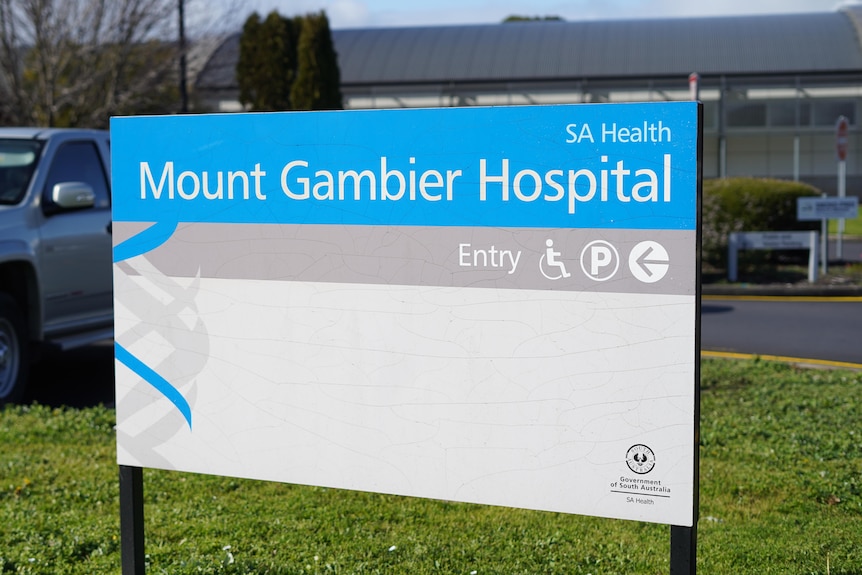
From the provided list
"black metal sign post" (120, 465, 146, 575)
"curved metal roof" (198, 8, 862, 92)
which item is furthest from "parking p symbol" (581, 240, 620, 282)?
"curved metal roof" (198, 8, 862, 92)

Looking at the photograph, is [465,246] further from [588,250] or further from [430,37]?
[430,37]

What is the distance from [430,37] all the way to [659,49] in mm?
9466

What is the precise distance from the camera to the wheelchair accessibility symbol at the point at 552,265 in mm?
3039

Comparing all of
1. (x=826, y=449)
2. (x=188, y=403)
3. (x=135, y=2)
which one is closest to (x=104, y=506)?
(x=188, y=403)

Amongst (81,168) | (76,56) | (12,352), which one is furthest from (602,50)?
(12,352)

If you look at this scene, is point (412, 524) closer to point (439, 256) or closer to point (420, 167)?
point (439, 256)

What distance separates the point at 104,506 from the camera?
5102mm

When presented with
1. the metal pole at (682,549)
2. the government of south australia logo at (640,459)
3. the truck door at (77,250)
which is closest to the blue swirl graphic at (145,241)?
the government of south australia logo at (640,459)

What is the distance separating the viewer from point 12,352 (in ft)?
25.5

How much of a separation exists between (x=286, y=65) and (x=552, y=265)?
31.1 metres

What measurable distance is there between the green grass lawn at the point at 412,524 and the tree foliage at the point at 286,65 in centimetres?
2675

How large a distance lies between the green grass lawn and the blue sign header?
1580 millimetres

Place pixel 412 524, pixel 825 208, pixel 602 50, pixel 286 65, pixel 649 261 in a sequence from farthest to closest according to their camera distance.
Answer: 1. pixel 602 50
2. pixel 286 65
3. pixel 825 208
4. pixel 412 524
5. pixel 649 261

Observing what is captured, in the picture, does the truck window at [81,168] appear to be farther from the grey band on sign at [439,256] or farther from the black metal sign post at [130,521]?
the grey band on sign at [439,256]
